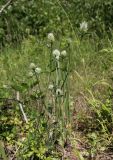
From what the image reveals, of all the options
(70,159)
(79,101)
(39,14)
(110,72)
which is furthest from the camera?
(39,14)

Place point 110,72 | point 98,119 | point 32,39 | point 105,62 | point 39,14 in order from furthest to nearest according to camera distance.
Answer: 1. point 39,14
2. point 32,39
3. point 105,62
4. point 110,72
5. point 98,119

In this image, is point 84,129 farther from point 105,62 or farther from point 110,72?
point 105,62

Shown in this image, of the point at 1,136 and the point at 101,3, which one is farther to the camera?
the point at 101,3

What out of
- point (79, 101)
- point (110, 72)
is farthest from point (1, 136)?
point (110, 72)

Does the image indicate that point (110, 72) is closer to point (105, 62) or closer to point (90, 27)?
point (105, 62)

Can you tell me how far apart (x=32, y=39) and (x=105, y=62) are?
187cm

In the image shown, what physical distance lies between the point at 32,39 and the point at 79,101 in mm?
2432

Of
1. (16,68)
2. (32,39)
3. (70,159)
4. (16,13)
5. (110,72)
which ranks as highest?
(16,13)

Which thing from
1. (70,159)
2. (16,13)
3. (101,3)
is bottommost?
(70,159)

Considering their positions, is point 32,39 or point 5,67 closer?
point 5,67

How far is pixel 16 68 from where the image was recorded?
4.04 meters

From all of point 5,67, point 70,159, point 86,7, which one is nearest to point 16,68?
point 5,67

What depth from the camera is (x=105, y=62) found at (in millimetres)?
3605

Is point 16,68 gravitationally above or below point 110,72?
above
